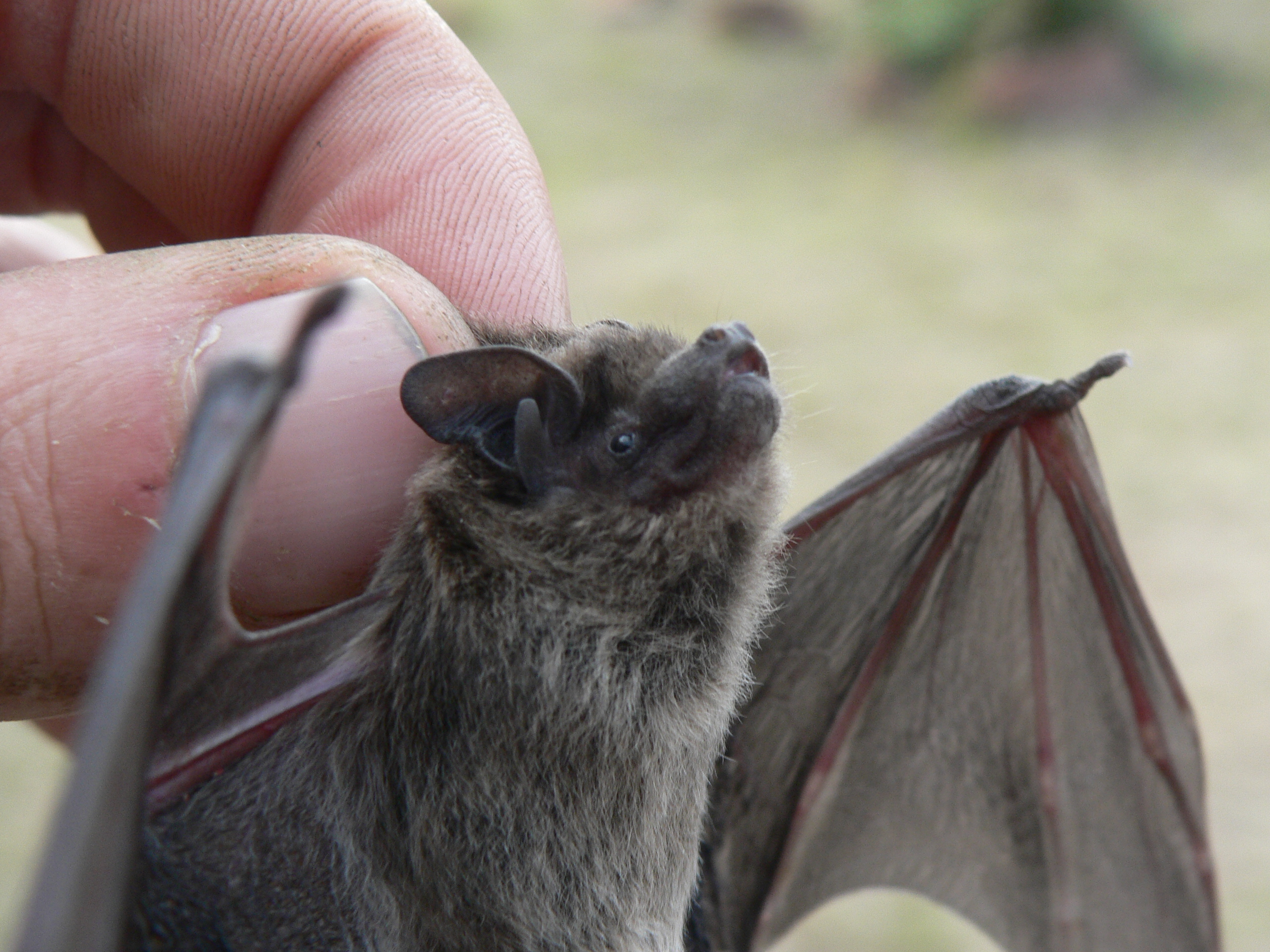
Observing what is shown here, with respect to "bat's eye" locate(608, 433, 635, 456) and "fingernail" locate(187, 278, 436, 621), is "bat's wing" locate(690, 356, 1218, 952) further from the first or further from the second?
"fingernail" locate(187, 278, 436, 621)

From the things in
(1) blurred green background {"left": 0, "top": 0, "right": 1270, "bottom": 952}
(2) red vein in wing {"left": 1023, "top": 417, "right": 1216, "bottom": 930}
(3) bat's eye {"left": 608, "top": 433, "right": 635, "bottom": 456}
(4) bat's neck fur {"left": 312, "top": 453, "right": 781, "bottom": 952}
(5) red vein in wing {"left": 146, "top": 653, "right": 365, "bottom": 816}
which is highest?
(1) blurred green background {"left": 0, "top": 0, "right": 1270, "bottom": 952}

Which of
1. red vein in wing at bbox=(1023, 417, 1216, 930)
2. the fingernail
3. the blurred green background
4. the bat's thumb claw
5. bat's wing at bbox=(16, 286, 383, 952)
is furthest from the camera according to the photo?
the blurred green background

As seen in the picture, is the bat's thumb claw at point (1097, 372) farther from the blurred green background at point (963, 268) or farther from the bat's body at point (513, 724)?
the blurred green background at point (963, 268)

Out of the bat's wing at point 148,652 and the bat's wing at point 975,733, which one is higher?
the bat's wing at point 975,733

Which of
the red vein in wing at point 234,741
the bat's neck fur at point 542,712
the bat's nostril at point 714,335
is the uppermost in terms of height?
the bat's nostril at point 714,335

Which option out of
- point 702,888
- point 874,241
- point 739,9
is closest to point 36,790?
point 702,888

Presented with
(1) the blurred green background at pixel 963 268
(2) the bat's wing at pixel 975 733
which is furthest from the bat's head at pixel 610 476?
(1) the blurred green background at pixel 963 268

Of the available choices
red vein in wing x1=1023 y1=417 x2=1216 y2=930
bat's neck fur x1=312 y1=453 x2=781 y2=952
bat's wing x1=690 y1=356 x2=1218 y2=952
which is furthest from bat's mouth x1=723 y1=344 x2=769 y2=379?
red vein in wing x1=1023 y1=417 x2=1216 y2=930
